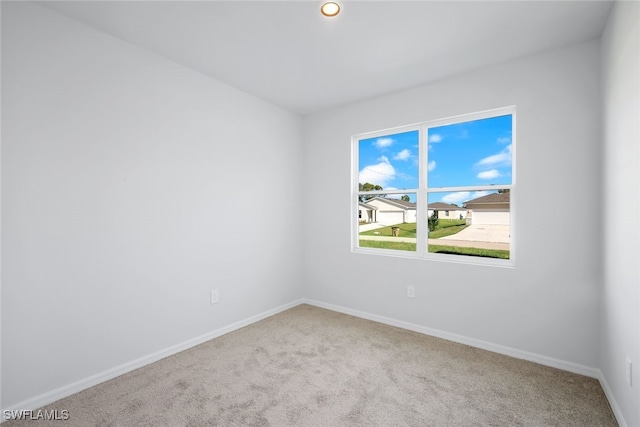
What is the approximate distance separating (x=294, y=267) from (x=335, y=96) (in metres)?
2.12

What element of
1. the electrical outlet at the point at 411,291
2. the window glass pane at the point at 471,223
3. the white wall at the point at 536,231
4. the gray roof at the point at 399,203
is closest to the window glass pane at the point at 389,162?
the gray roof at the point at 399,203

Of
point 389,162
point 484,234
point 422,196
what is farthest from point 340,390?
point 389,162

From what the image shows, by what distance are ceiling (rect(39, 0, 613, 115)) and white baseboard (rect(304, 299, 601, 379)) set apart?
2428 mm

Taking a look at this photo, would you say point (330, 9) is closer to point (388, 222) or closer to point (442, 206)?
point (442, 206)

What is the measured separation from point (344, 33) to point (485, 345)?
9.22ft

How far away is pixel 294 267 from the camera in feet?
12.6

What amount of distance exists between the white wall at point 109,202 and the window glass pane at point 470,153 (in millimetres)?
1936

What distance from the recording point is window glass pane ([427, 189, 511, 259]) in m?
2.67

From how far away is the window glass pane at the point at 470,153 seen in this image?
2.66m

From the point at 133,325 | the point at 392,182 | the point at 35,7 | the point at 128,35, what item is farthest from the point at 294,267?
the point at 35,7

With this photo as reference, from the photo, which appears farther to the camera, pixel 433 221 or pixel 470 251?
pixel 433 221

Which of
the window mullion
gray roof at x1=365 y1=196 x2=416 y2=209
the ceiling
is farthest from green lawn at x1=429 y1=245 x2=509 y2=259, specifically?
the ceiling

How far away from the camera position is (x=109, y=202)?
2.16 metres

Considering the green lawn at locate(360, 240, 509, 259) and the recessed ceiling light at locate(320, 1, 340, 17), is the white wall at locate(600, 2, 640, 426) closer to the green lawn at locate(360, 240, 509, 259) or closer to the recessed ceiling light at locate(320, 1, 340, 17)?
the green lawn at locate(360, 240, 509, 259)
